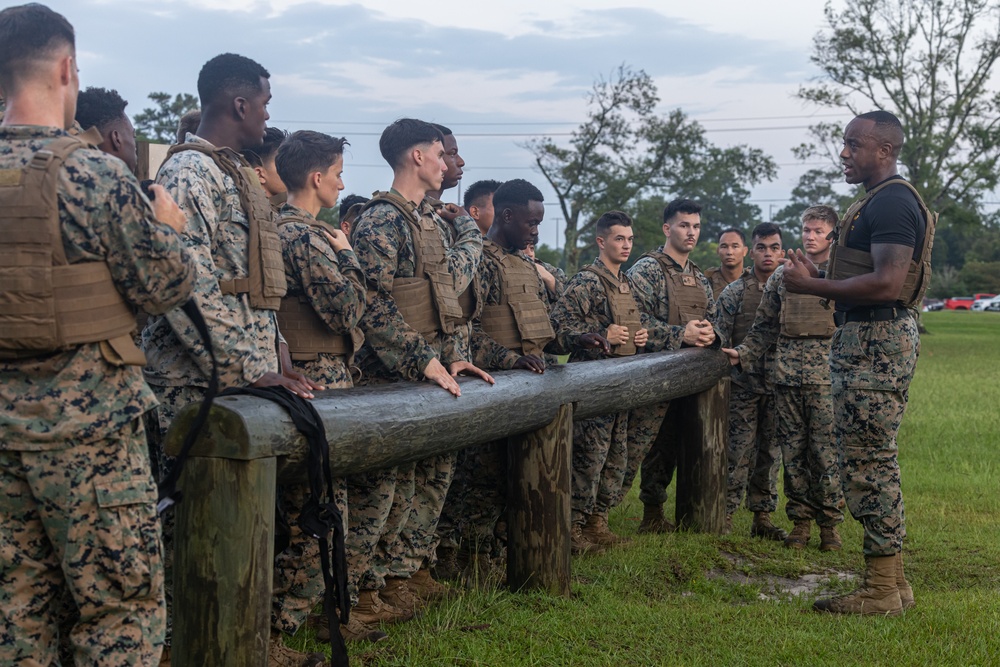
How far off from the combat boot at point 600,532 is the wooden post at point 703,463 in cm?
57

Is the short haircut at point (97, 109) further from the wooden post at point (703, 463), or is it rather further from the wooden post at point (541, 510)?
the wooden post at point (703, 463)

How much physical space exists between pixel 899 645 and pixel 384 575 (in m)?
2.16

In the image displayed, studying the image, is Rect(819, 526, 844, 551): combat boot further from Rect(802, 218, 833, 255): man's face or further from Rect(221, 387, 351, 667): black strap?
Rect(221, 387, 351, 667): black strap

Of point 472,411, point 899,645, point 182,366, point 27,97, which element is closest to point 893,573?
point 899,645

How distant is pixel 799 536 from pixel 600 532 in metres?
1.26

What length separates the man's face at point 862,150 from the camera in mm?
5109

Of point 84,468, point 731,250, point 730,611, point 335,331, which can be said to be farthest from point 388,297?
point 731,250

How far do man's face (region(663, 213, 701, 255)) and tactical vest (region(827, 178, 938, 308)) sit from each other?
1822mm

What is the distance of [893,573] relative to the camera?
498 cm

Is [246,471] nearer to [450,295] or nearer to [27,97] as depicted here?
[27,97]

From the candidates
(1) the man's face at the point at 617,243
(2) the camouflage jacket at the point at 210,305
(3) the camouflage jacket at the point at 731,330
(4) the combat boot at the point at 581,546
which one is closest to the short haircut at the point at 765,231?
(3) the camouflage jacket at the point at 731,330

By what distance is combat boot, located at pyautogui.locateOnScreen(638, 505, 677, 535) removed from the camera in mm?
6910

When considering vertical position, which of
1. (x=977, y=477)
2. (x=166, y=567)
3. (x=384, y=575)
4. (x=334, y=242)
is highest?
(x=334, y=242)

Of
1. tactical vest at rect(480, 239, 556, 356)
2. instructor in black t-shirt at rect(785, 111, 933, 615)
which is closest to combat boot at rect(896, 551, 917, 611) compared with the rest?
instructor in black t-shirt at rect(785, 111, 933, 615)
